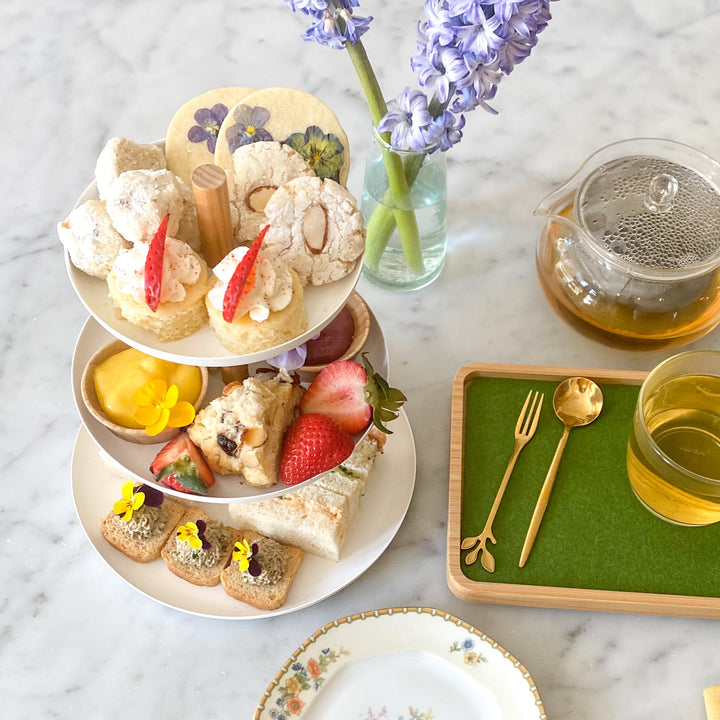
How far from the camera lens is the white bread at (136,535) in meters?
1.26

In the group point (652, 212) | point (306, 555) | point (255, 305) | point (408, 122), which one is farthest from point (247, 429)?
point (652, 212)

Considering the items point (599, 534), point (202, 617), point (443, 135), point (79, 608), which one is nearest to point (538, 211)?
point (443, 135)

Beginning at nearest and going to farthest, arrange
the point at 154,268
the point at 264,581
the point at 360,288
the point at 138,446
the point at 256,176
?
the point at 154,268, the point at 256,176, the point at 138,446, the point at 264,581, the point at 360,288

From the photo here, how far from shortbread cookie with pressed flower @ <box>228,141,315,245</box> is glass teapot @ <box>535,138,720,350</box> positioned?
478 millimetres

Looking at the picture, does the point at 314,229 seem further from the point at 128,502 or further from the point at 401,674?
the point at 401,674

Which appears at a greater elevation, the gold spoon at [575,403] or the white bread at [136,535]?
the white bread at [136,535]

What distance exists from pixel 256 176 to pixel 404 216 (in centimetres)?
38

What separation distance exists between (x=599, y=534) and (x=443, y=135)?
0.58 metres

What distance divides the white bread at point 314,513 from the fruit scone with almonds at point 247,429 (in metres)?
0.14

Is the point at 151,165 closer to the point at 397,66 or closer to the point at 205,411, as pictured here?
the point at 205,411

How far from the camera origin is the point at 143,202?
35.9 inches

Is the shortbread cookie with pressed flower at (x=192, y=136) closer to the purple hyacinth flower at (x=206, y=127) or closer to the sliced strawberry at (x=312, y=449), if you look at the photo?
the purple hyacinth flower at (x=206, y=127)

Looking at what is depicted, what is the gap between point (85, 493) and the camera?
4.33 feet

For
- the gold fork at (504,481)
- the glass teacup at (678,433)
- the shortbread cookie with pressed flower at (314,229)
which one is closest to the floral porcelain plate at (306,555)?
the gold fork at (504,481)
